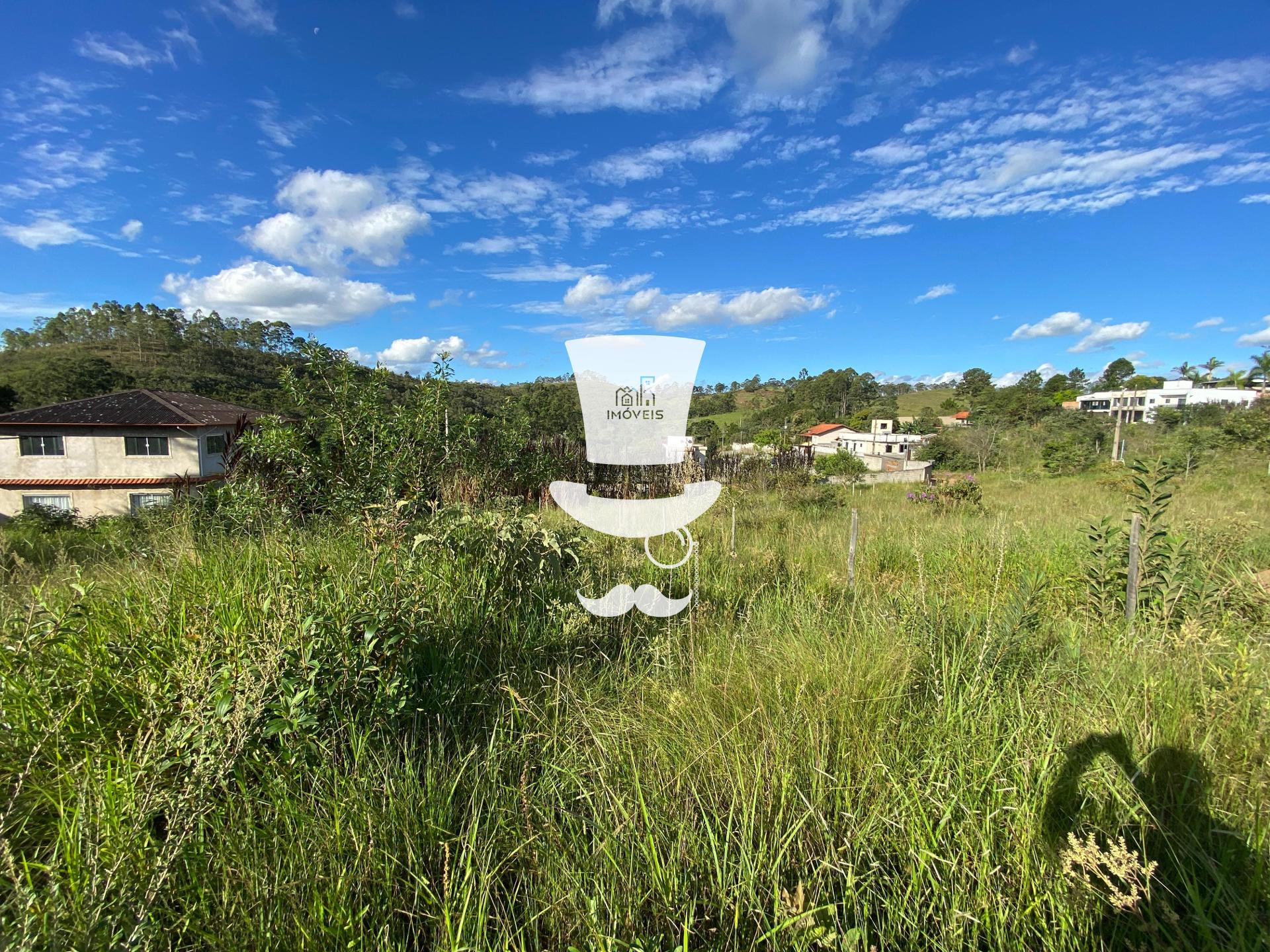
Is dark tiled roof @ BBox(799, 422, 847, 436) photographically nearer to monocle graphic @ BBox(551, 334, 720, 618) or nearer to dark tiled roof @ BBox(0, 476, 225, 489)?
monocle graphic @ BBox(551, 334, 720, 618)

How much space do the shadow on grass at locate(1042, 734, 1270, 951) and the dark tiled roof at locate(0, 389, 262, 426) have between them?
29.7 metres

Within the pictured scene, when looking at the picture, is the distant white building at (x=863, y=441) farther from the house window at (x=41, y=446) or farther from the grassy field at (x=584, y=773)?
the house window at (x=41, y=446)

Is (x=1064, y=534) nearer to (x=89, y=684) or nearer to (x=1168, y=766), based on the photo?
(x=1168, y=766)

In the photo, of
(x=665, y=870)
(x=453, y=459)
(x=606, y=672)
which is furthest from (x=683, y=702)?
(x=453, y=459)

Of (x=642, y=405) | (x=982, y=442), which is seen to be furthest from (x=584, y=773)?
(x=982, y=442)

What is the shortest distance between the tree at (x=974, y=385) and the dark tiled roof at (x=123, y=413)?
70.8m

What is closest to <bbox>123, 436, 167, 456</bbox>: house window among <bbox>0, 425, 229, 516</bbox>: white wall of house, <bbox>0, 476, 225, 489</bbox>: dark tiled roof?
<bbox>0, 425, 229, 516</bbox>: white wall of house

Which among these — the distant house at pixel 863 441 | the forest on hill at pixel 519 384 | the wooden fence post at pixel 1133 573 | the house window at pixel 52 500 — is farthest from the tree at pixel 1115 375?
the house window at pixel 52 500

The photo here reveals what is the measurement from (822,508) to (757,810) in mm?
8019

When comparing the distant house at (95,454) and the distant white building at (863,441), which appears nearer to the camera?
the distant house at (95,454)

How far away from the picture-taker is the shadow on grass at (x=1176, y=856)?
1098 millimetres

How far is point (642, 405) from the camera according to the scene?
300 centimetres

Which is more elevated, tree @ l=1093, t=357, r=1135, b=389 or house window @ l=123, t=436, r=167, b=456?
tree @ l=1093, t=357, r=1135, b=389

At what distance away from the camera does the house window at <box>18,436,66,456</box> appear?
24.2 metres
